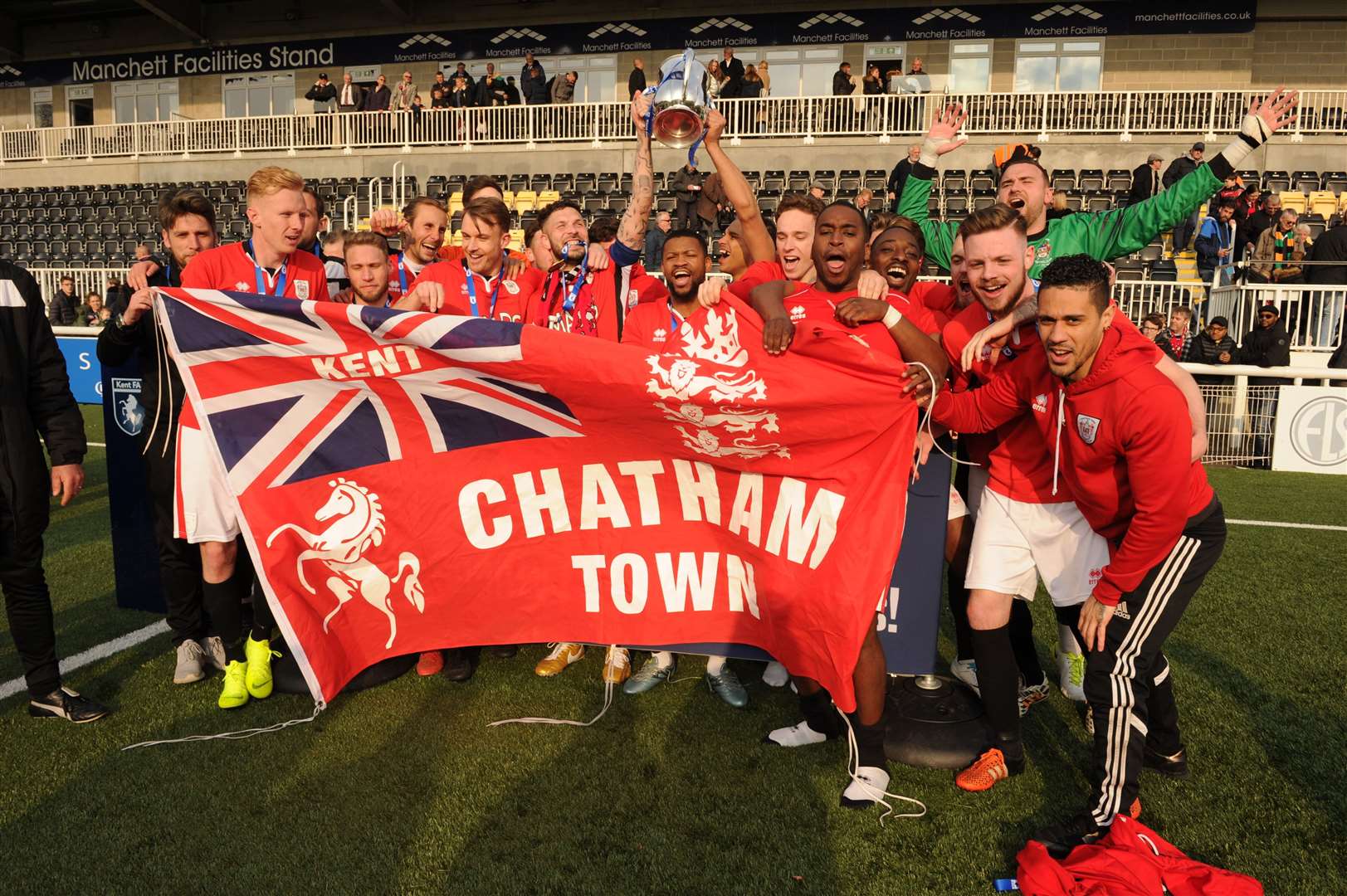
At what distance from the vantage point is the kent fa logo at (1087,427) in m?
2.95

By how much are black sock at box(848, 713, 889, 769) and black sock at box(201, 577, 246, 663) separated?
273 cm

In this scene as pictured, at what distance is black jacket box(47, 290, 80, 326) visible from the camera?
688 inches

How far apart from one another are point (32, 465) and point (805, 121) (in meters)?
21.9

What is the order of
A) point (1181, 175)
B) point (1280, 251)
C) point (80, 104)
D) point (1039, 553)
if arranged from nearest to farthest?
point (1039, 553)
point (1280, 251)
point (1181, 175)
point (80, 104)

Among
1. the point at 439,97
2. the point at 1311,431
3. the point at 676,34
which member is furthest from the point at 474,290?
the point at 676,34

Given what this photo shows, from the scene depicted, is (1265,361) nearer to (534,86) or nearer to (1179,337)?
(1179,337)

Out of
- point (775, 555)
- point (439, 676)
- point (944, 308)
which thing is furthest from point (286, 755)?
point (944, 308)

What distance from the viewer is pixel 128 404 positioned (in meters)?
4.84

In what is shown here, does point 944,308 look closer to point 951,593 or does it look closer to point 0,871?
point 951,593

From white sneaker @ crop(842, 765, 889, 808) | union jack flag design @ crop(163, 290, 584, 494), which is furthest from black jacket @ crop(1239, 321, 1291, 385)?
union jack flag design @ crop(163, 290, 584, 494)

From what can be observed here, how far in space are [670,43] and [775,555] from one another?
86.1 ft

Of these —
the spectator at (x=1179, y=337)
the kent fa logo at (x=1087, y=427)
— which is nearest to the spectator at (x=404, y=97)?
the spectator at (x=1179, y=337)

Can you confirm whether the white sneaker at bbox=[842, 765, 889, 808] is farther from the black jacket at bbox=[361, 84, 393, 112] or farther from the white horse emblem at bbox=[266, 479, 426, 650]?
the black jacket at bbox=[361, 84, 393, 112]

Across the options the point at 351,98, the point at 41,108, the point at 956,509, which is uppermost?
the point at 41,108
